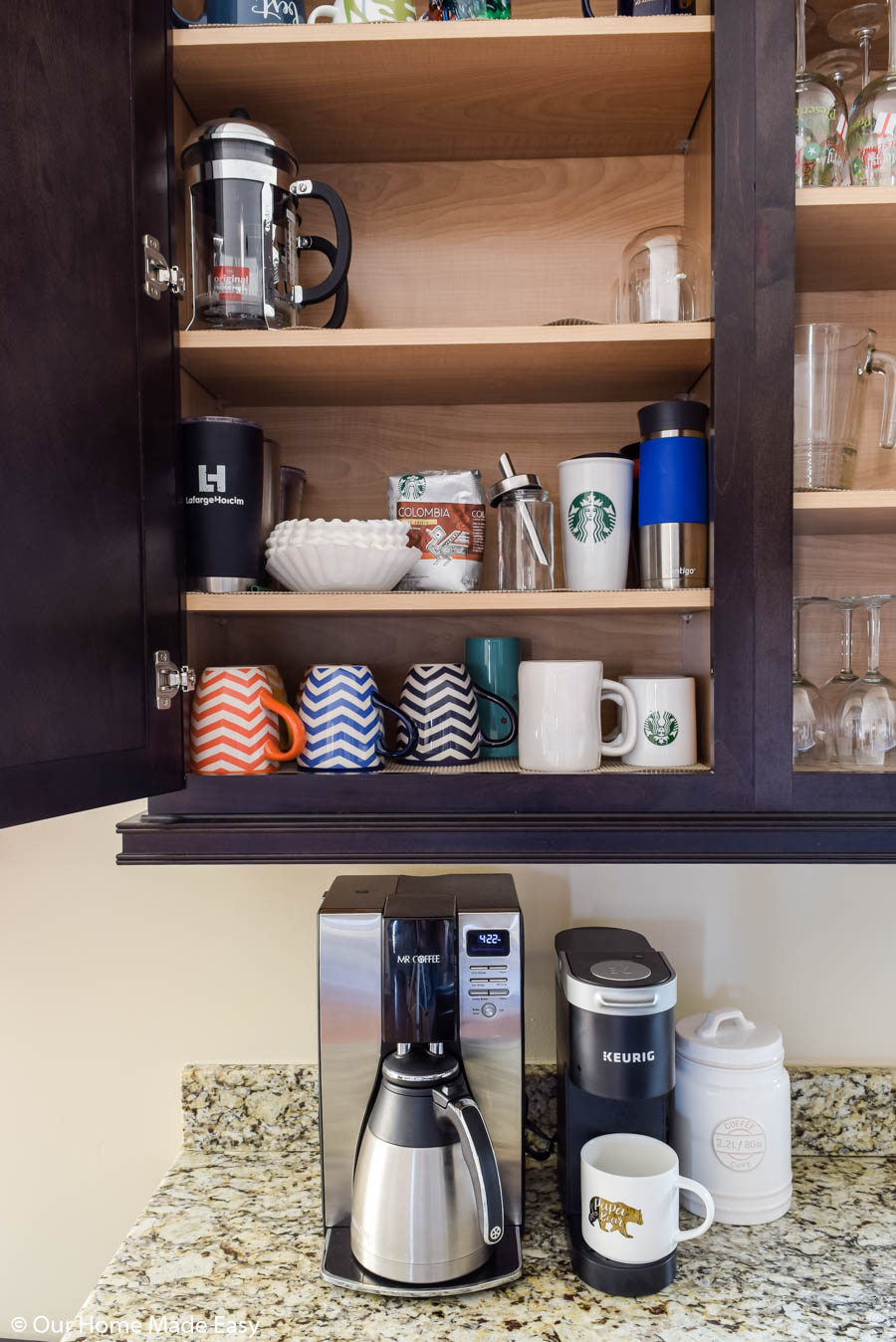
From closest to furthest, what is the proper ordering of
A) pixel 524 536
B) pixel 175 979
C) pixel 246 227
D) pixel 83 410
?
pixel 83 410
pixel 246 227
pixel 524 536
pixel 175 979

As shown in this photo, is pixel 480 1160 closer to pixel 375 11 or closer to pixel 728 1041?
pixel 728 1041

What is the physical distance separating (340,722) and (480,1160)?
0.48 m

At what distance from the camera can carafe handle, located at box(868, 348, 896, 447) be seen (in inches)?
40.1

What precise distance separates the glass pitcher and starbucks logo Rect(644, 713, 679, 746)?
313mm

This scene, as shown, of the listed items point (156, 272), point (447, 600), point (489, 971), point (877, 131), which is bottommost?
point (489, 971)

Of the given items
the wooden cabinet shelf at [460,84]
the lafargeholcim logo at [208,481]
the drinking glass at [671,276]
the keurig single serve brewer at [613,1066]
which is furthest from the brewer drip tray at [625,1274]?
the wooden cabinet shelf at [460,84]

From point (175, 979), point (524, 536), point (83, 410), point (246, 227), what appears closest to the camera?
point (83, 410)

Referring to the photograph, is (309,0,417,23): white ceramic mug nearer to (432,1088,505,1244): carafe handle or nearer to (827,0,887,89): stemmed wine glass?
(827,0,887,89): stemmed wine glass

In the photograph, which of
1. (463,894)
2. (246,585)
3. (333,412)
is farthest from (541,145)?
(463,894)

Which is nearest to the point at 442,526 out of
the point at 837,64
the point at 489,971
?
the point at 489,971

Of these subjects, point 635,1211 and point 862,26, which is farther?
point 862,26

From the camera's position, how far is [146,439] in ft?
2.89

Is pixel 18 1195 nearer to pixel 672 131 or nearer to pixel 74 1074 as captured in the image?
pixel 74 1074

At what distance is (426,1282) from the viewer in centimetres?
93
